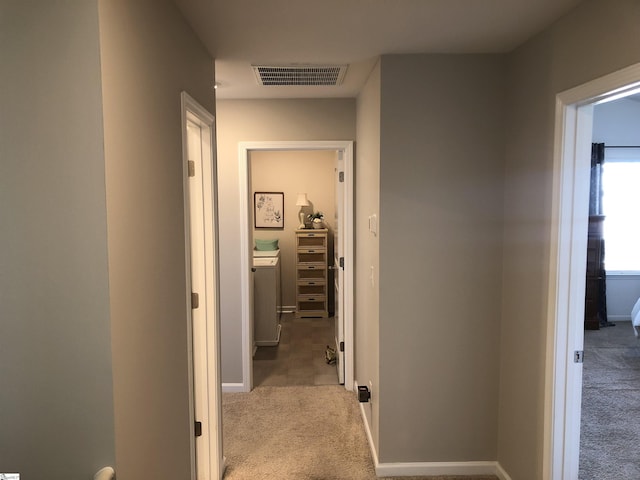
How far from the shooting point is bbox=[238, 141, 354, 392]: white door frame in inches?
149

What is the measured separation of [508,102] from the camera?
2.59 m

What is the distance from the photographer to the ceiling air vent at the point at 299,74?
288 cm

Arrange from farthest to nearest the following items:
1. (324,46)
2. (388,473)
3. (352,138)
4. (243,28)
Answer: (352,138) < (388,473) < (324,46) < (243,28)

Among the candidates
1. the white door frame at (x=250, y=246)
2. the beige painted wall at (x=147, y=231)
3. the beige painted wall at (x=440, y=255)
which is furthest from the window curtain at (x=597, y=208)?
the beige painted wall at (x=147, y=231)

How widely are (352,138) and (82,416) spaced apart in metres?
3.02

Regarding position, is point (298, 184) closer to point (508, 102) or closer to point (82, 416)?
point (508, 102)

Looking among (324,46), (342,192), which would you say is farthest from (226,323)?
(324,46)

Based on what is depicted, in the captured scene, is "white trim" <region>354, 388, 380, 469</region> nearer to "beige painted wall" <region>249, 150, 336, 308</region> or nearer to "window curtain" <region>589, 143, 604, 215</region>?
"beige painted wall" <region>249, 150, 336, 308</region>

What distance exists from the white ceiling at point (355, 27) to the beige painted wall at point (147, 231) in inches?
10.5

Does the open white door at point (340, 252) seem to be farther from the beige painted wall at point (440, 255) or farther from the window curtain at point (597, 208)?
the window curtain at point (597, 208)

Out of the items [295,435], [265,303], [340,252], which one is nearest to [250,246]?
[340,252]

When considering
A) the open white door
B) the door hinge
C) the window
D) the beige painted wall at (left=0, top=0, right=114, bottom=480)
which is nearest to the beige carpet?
the open white door

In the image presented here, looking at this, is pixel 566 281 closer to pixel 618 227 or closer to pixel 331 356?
pixel 331 356

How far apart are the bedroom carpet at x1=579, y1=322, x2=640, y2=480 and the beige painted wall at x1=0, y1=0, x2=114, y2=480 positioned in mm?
2807
